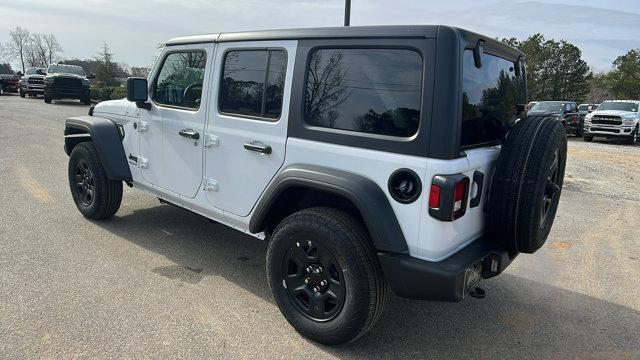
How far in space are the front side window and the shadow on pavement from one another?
1.40 m

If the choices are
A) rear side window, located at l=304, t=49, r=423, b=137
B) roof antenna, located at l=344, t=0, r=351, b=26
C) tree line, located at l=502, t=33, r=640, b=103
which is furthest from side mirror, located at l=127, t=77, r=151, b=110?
tree line, located at l=502, t=33, r=640, b=103

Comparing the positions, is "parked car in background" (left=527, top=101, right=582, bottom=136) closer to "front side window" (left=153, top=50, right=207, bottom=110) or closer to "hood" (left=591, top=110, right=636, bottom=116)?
"hood" (left=591, top=110, right=636, bottom=116)

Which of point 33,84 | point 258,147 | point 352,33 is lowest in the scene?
point 258,147

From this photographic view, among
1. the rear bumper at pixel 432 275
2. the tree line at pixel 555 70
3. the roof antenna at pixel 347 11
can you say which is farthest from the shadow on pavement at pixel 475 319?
the tree line at pixel 555 70

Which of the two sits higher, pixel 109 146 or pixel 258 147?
pixel 258 147

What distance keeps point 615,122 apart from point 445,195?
18681mm

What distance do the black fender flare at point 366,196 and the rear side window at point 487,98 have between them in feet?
1.93

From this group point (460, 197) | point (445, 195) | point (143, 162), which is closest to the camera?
point (445, 195)

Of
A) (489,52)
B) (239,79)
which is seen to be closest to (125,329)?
(239,79)

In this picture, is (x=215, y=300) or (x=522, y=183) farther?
(x=215, y=300)

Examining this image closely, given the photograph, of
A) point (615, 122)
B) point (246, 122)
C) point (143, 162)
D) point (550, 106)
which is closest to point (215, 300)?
point (246, 122)

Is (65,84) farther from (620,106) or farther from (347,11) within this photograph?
(620,106)

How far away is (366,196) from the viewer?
2.62 meters

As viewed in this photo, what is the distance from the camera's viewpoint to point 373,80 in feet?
8.92
